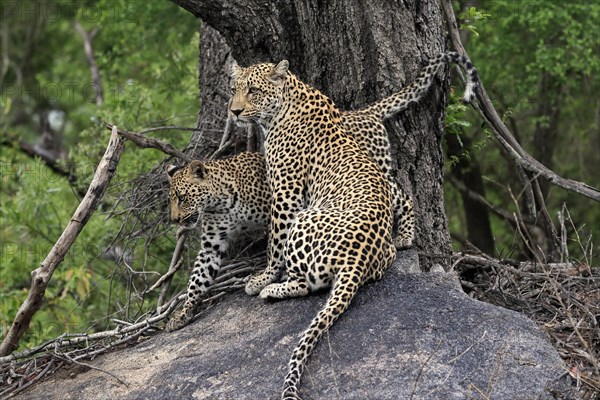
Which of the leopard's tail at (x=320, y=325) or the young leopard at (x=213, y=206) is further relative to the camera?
the young leopard at (x=213, y=206)

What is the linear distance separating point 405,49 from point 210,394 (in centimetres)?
411

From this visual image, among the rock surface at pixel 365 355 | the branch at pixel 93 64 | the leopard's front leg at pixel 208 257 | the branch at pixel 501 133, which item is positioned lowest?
the rock surface at pixel 365 355

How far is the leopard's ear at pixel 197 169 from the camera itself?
400 inches

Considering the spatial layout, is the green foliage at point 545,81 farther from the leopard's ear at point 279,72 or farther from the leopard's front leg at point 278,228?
the leopard's front leg at point 278,228

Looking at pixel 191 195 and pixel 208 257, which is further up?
pixel 191 195

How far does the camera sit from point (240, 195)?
10.3m

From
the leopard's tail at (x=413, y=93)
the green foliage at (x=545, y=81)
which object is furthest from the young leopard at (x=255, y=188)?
the green foliage at (x=545, y=81)

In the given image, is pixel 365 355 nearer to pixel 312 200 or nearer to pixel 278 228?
pixel 278 228

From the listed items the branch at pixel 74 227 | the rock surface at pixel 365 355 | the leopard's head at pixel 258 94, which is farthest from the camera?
the leopard's head at pixel 258 94

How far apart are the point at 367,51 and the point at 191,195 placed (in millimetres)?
2283

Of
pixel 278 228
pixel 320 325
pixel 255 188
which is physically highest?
pixel 255 188

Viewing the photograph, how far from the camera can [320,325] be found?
841 centimetres

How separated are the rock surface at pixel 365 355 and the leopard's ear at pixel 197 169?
1.38 metres

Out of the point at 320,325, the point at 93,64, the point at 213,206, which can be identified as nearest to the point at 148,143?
the point at 213,206
